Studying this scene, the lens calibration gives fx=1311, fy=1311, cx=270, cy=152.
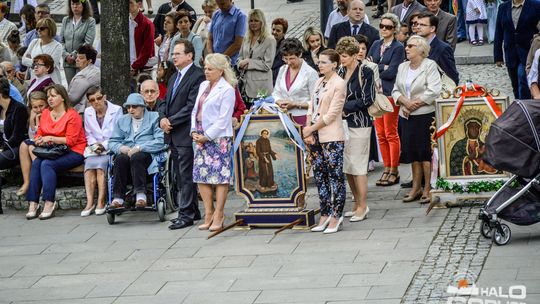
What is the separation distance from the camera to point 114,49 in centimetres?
1652

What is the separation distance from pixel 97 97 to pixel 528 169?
5.58m

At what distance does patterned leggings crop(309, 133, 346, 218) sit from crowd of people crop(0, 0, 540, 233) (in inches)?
0.5

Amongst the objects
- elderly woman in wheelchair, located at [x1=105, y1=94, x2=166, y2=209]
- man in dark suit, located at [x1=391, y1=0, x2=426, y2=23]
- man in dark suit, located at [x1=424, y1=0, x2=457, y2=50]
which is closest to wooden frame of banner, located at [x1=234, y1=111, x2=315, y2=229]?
elderly woman in wheelchair, located at [x1=105, y1=94, x2=166, y2=209]

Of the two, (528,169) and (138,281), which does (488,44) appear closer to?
(528,169)

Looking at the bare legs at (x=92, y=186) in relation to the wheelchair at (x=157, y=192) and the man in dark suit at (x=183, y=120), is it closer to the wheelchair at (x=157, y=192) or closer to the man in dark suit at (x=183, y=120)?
the wheelchair at (x=157, y=192)

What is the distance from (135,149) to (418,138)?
3.19 metres

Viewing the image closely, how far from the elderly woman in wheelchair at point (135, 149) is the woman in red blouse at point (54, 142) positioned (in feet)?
2.36

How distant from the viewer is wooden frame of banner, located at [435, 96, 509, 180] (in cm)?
1428

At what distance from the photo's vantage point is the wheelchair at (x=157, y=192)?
1474 centimetres

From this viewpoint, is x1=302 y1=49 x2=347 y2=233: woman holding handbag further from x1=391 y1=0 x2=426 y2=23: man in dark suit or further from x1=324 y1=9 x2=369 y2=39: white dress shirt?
x1=324 y1=9 x2=369 y2=39: white dress shirt

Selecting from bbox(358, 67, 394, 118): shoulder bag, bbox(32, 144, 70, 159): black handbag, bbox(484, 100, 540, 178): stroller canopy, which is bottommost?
bbox(32, 144, 70, 159): black handbag

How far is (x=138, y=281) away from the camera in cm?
1226

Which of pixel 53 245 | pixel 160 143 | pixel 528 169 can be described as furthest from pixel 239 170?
pixel 528 169

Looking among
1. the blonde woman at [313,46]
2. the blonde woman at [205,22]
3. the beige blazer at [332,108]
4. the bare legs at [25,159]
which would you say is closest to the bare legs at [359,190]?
the beige blazer at [332,108]
